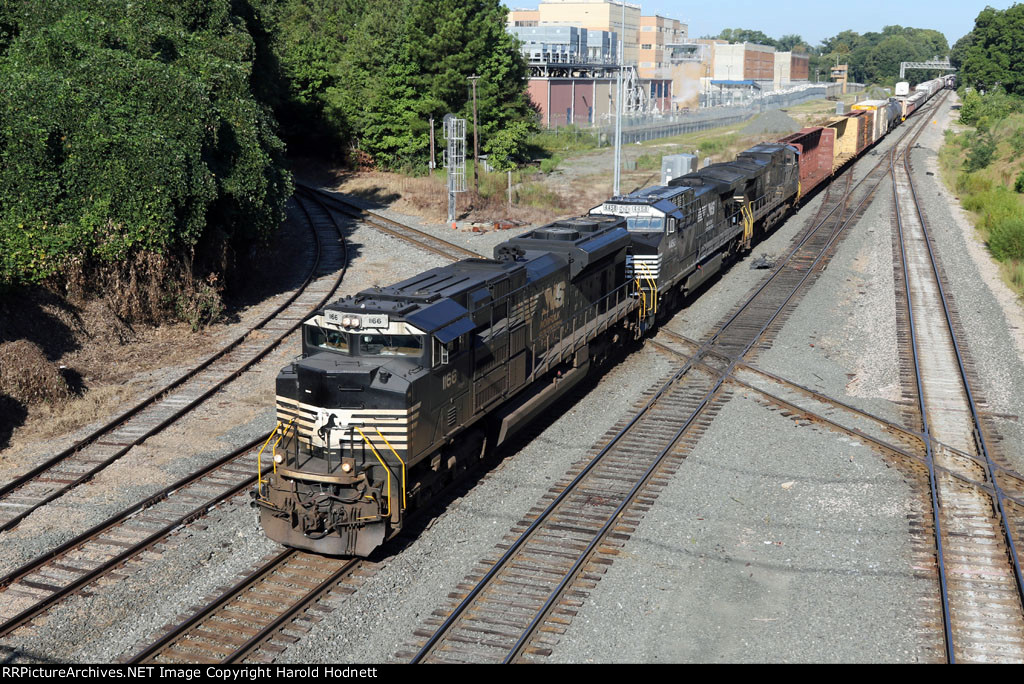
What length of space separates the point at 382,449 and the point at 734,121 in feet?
295

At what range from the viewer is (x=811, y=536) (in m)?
13.1

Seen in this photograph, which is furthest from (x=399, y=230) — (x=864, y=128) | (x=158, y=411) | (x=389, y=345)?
(x=864, y=128)

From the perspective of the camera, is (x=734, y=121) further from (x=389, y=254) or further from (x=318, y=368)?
(x=318, y=368)

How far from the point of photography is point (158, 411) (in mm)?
17906

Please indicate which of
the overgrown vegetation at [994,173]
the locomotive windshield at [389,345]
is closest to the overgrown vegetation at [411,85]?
the overgrown vegetation at [994,173]

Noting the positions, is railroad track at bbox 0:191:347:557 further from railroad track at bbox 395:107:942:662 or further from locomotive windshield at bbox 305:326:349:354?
railroad track at bbox 395:107:942:662

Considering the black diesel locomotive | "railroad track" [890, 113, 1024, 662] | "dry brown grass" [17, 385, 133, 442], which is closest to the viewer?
"railroad track" [890, 113, 1024, 662]

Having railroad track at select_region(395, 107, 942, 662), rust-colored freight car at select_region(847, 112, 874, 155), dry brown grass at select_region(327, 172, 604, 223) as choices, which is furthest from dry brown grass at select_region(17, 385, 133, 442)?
rust-colored freight car at select_region(847, 112, 874, 155)

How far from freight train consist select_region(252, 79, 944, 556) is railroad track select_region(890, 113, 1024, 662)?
6.72m

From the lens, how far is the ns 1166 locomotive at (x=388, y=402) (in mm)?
11875

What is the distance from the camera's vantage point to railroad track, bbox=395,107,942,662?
34.5 feet

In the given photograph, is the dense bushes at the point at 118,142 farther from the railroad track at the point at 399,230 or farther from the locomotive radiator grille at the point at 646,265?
the locomotive radiator grille at the point at 646,265

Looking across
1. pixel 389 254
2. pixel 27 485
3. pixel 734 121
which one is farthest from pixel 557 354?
pixel 734 121

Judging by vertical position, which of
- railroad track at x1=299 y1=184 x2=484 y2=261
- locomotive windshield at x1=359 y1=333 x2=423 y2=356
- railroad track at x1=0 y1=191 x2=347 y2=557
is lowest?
railroad track at x1=0 y1=191 x2=347 y2=557
